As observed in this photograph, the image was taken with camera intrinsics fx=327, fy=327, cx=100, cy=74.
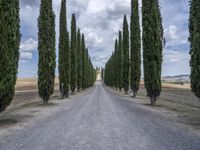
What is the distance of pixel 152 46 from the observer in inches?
1112

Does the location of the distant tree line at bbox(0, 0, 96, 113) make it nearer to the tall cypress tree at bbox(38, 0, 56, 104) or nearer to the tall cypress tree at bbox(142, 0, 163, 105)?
the tall cypress tree at bbox(38, 0, 56, 104)

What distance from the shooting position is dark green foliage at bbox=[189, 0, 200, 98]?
1602 centimetres

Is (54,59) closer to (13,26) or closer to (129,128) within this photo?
(13,26)

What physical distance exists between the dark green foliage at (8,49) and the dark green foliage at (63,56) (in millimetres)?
23200

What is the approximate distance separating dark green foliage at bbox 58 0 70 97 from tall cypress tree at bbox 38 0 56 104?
10.8 m

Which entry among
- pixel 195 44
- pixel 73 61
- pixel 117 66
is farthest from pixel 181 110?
pixel 117 66

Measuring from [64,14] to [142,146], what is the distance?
34236mm

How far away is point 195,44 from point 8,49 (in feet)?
30.2

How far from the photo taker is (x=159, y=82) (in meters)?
27.7

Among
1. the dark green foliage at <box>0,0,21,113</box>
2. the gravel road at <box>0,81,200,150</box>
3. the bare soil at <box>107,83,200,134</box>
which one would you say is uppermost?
the dark green foliage at <box>0,0,21,113</box>

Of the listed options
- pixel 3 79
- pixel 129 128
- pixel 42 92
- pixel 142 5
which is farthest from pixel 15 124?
pixel 142 5

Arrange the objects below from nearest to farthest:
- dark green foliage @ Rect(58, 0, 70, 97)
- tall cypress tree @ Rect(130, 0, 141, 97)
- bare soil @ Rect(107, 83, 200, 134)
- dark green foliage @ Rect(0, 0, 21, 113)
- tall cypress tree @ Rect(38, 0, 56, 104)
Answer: dark green foliage @ Rect(0, 0, 21, 113) → bare soil @ Rect(107, 83, 200, 134) → tall cypress tree @ Rect(38, 0, 56, 104) → dark green foliage @ Rect(58, 0, 70, 97) → tall cypress tree @ Rect(130, 0, 141, 97)

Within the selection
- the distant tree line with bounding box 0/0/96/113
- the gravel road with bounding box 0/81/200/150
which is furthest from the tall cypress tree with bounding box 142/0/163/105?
the gravel road with bounding box 0/81/200/150

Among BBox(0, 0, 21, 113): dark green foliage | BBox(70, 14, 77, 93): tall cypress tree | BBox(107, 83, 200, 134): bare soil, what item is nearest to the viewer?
BBox(0, 0, 21, 113): dark green foliage
